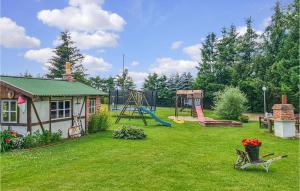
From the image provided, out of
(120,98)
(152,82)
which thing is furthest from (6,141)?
(152,82)

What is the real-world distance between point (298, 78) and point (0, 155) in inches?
1193

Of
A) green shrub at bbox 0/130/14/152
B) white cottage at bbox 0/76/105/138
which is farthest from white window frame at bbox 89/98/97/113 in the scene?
green shrub at bbox 0/130/14/152

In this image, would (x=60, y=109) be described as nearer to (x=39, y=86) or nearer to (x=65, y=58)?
(x=39, y=86)

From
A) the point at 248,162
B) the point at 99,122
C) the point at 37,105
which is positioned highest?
the point at 37,105

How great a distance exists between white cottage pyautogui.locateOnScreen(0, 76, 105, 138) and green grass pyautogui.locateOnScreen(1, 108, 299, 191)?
1.68m

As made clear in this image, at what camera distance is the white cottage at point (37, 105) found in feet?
45.3

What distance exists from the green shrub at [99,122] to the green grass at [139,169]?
4.71 m

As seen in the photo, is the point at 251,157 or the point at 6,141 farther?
the point at 6,141

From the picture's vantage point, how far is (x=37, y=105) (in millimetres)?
14359

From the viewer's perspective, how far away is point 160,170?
9.57 metres

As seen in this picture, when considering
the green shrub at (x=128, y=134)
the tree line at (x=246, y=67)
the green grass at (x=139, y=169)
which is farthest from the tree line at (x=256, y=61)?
the green grass at (x=139, y=169)

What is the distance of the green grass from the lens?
8023 mm

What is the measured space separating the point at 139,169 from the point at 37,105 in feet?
23.0

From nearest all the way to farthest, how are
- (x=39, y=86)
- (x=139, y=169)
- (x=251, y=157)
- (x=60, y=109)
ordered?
(x=139, y=169) < (x=251, y=157) < (x=39, y=86) < (x=60, y=109)
